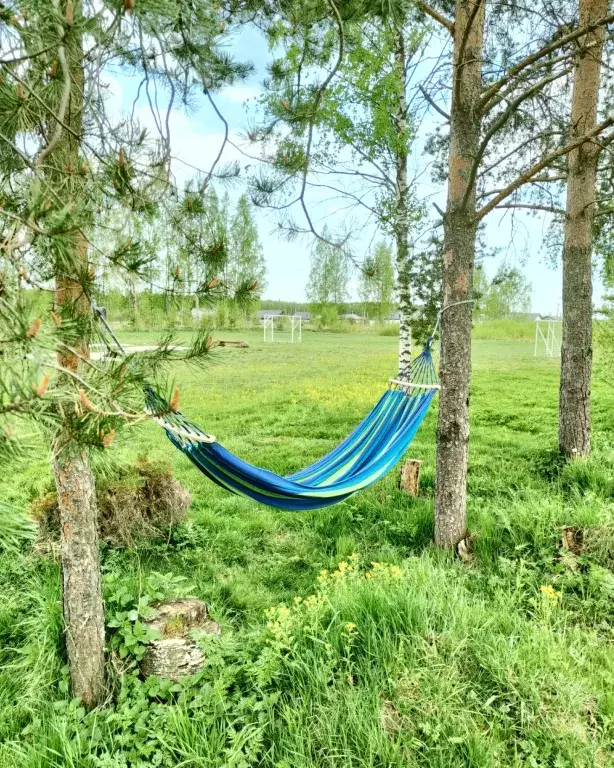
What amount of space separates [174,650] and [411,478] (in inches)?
69.8

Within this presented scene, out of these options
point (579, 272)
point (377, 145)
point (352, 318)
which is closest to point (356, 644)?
point (579, 272)

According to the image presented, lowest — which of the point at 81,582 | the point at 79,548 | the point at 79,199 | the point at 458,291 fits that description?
the point at 81,582

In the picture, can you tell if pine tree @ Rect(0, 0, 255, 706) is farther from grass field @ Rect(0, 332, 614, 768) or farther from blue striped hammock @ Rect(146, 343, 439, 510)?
blue striped hammock @ Rect(146, 343, 439, 510)

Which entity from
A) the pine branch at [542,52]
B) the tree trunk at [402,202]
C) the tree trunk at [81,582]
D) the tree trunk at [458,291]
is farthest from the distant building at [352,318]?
the tree trunk at [81,582]

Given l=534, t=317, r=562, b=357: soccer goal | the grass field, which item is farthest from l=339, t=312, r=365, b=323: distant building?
the grass field

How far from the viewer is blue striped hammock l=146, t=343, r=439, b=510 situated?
1771mm

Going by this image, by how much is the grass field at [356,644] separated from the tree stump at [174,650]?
50 millimetres

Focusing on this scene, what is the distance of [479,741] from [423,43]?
5.13 m

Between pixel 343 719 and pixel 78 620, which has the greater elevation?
pixel 78 620

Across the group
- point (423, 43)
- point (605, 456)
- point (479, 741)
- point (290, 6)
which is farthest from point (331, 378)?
point (479, 741)

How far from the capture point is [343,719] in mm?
1271

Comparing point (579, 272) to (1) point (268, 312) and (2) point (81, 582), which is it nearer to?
(2) point (81, 582)

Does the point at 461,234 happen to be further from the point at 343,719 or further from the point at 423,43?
the point at 423,43

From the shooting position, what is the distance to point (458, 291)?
2.18m
